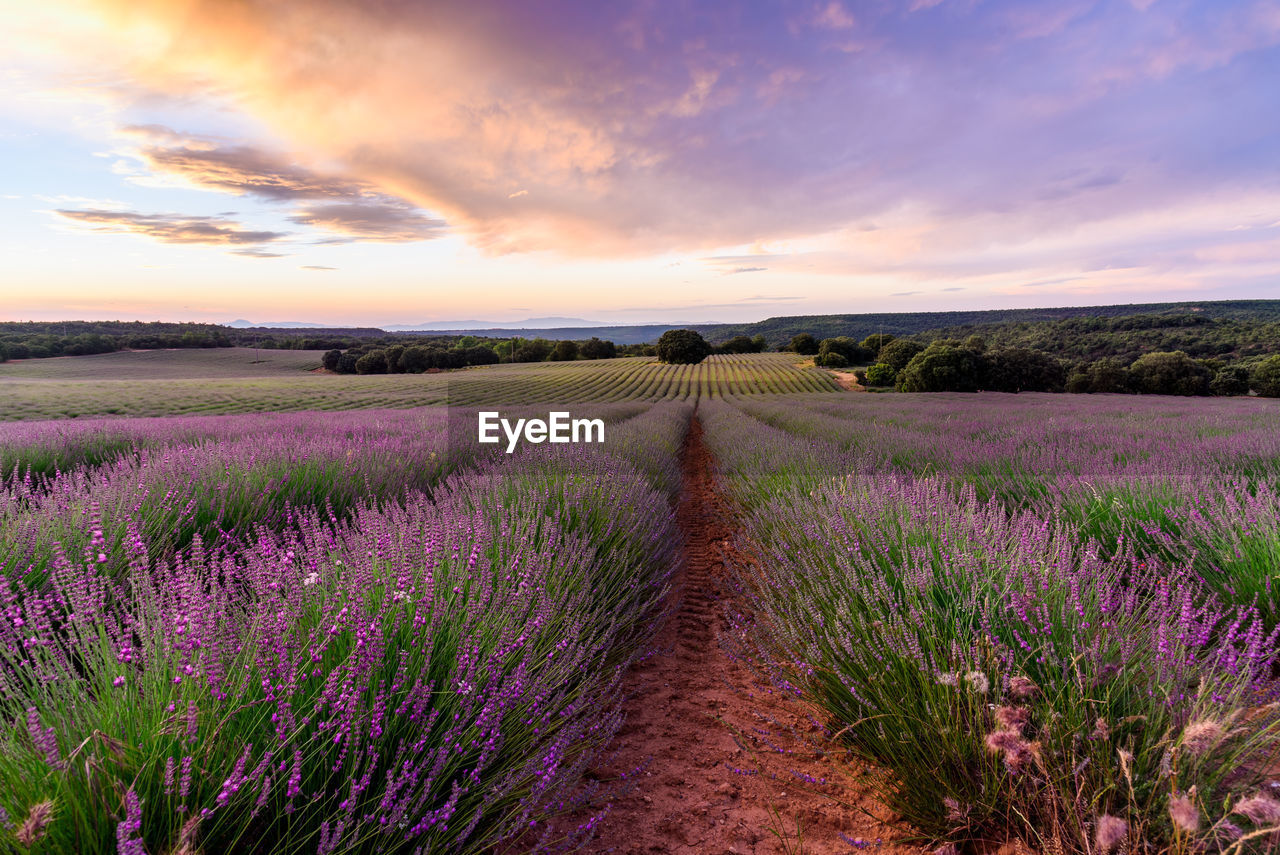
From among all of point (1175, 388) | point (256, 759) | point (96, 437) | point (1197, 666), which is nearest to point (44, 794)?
point (256, 759)

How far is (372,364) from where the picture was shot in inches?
1827

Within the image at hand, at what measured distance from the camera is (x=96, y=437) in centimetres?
640

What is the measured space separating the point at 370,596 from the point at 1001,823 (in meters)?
2.19

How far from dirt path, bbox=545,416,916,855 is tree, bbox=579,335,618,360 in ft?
248

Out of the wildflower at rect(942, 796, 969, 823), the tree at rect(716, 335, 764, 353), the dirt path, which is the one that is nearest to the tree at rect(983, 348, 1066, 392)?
the tree at rect(716, 335, 764, 353)

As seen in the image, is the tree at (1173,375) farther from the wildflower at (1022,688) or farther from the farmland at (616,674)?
the wildflower at (1022,688)

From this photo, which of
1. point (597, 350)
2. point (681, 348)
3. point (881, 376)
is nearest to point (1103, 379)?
point (881, 376)

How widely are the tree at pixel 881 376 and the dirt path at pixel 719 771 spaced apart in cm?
4794

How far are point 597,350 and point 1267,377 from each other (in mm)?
66313

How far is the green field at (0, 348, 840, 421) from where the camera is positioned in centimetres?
1959

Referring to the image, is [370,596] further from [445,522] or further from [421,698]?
[445,522]

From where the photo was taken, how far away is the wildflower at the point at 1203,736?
1.11 m

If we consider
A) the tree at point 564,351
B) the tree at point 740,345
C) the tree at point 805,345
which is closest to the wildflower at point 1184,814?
the tree at point 564,351

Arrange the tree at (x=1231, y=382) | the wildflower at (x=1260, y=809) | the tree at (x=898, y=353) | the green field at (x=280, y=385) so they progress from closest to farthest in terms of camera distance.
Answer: the wildflower at (x=1260, y=809) < the green field at (x=280, y=385) < the tree at (x=1231, y=382) < the tree at (x=898, y=353)
